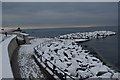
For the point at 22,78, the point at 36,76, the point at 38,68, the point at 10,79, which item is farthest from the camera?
the point at 38,68

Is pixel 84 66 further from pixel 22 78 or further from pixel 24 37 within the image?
pixel 24 37

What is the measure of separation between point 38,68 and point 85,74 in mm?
2718

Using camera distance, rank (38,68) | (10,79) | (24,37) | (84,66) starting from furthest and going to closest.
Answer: (24,37) < (84,66) < (38,68) < (10,79)

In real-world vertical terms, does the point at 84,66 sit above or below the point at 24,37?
below

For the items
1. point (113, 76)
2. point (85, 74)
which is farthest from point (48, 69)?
point (113, 76)

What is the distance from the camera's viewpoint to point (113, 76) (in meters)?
9.16

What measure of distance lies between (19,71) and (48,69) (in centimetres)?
148

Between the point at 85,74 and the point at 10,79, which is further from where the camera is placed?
the point at 85,74

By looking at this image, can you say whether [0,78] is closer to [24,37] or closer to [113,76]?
[113,76]

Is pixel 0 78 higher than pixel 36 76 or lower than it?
higher

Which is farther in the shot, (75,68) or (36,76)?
(75,68)

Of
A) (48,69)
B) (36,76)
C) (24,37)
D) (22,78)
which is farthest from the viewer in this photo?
(24,37)

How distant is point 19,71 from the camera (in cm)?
891

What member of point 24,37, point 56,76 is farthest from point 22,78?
point 24,37
